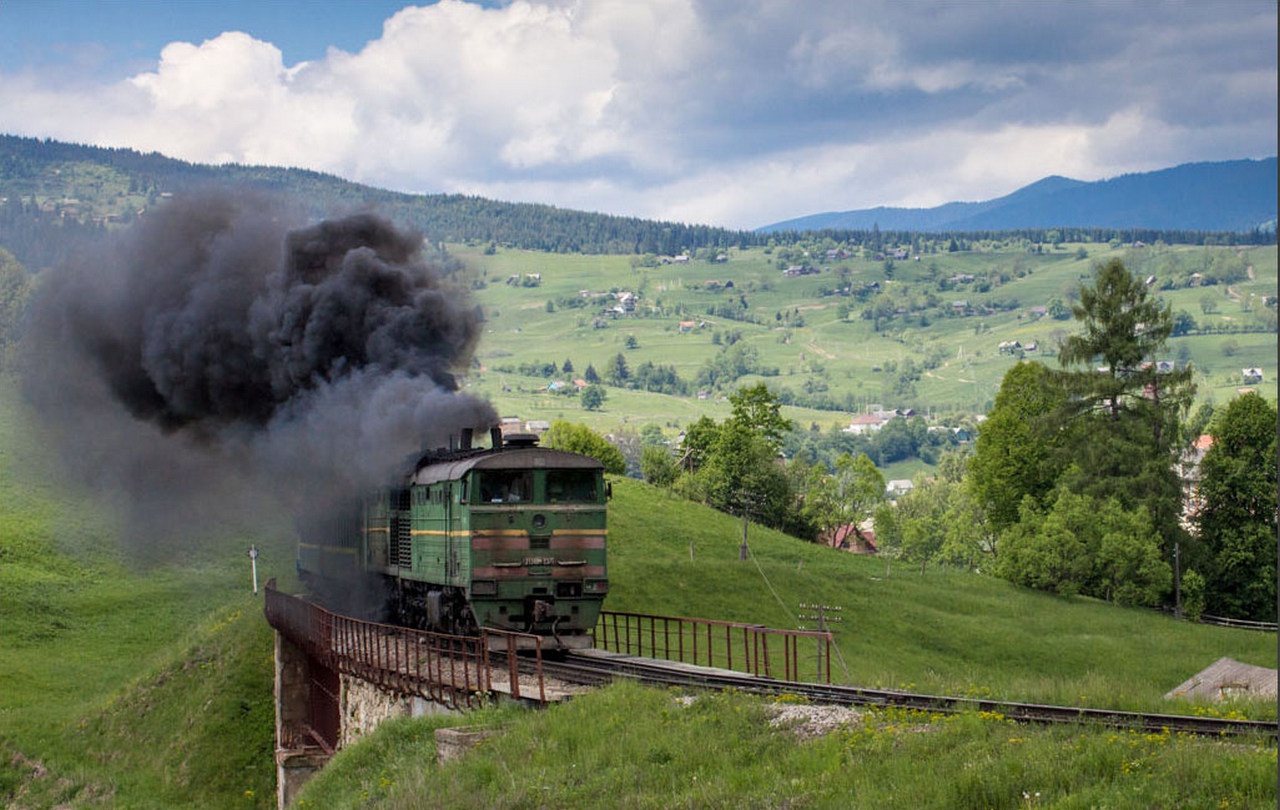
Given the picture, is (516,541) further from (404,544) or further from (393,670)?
(404,544)

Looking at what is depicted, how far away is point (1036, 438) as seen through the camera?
81750 mm

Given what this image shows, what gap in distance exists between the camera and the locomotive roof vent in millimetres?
30312

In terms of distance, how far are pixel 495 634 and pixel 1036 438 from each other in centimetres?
6005

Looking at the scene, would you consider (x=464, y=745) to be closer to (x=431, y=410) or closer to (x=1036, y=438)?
(x=431, y=410)

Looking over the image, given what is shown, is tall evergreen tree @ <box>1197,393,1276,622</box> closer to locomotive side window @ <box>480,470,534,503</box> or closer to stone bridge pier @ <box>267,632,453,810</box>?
stone bridge pier @ <box>267,632,453,810</box>

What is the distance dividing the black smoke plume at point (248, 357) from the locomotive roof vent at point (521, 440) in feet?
9.68

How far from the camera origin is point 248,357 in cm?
4209

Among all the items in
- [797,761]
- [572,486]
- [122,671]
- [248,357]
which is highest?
[248,357]

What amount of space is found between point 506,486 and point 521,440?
90.4 inches

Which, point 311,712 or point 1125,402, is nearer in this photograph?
point 311,712

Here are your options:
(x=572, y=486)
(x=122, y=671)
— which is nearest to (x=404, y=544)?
(x=572, y=486)

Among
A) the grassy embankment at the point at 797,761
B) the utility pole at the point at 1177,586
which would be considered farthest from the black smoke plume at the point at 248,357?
the utility pole at the point at 1177,586

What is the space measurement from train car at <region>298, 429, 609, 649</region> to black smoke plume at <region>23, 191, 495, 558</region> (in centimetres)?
419

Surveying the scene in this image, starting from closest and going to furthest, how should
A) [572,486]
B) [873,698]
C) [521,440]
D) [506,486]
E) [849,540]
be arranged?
[873,698]
[506,486]
[572,486]
[521,440]
[849,540]
